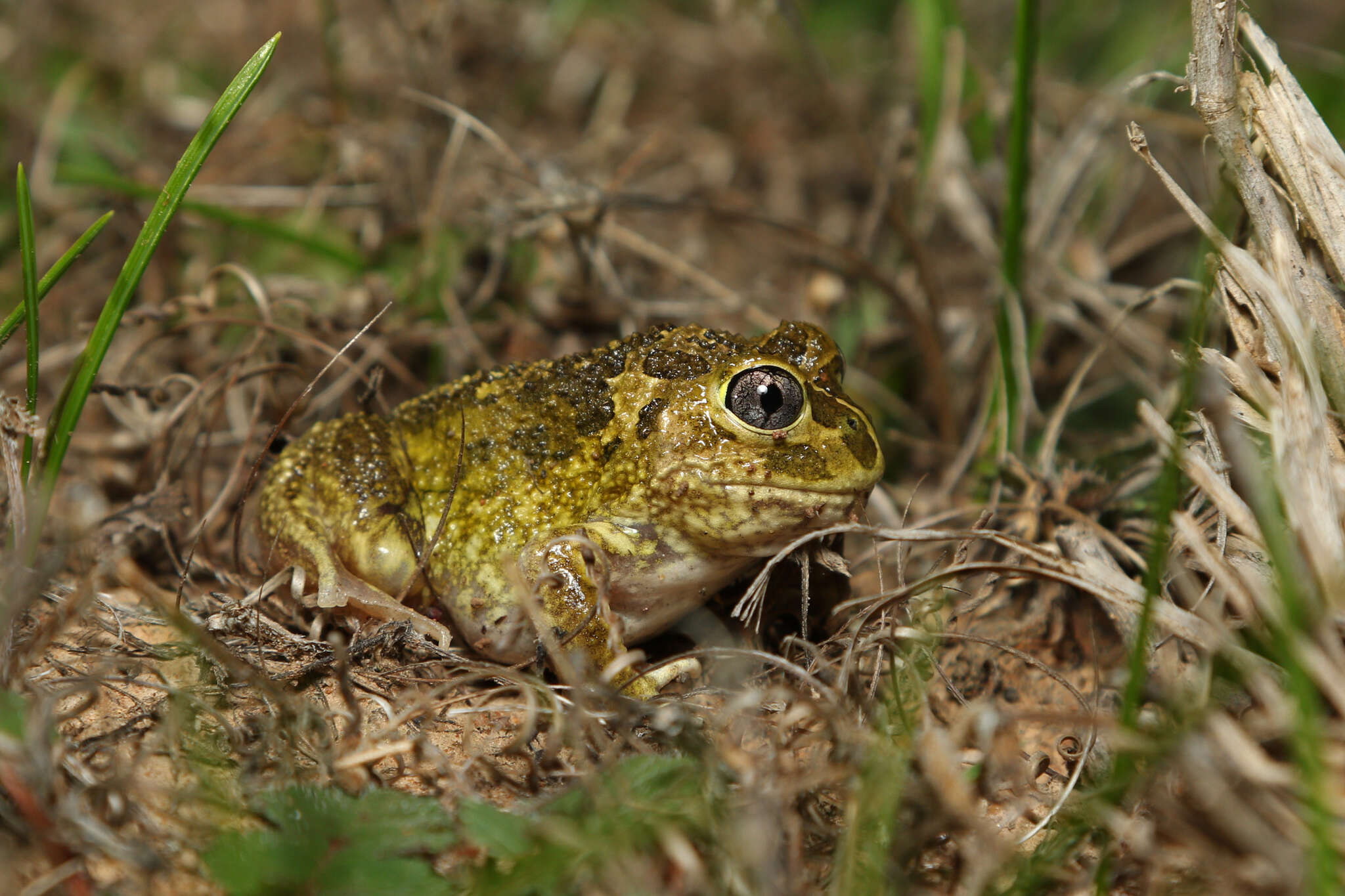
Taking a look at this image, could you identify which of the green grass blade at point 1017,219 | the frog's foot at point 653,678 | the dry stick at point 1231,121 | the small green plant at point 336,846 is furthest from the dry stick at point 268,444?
the dry stick at point 1231,121

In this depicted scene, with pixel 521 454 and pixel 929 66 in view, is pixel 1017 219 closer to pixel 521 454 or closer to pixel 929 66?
pixel 929 66

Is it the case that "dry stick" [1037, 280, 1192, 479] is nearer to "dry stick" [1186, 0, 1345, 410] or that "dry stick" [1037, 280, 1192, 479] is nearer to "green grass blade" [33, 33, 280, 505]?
"dry stick" [1186, 0, 1345, 410]

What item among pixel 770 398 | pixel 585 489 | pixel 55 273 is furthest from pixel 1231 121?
pixel 55 273

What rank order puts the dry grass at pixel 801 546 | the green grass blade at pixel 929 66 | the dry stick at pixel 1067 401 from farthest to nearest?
the green grass blade at pixel 929 66
the dry stick at pixel 1067 401
the dry grass at pixel 801 546

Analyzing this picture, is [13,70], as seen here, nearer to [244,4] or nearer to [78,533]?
[244,4]

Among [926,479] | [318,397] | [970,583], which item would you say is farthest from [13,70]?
[970,583]

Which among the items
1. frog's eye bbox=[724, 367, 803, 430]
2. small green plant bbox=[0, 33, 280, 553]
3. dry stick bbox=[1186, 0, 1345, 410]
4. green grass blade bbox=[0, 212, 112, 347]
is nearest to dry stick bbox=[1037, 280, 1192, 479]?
dry stick bbox=[1186, 0, 1345, 410]

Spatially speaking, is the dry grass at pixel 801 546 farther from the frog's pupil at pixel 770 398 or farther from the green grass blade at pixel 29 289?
the frog's pupil at pixel 770 398
